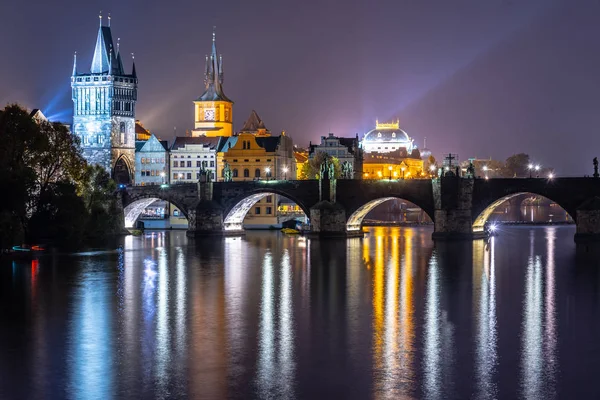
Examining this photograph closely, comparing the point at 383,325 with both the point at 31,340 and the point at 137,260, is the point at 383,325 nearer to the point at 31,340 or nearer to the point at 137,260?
the point at 31,340

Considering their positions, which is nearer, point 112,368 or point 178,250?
point 112,368

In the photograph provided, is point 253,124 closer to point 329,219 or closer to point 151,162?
point 151,162

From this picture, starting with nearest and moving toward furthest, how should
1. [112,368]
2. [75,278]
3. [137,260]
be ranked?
[112,368] → [75,278] → [137,260]

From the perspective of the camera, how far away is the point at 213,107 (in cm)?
15662

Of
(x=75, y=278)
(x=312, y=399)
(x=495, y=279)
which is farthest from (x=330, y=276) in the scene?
(x=312, y=399)

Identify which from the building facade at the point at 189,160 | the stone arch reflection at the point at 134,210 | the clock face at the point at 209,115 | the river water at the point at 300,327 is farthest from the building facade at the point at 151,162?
the river water at the point at 300,327

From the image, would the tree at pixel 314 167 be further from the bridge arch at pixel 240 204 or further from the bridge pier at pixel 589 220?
the bridge pier at pixel 589 220

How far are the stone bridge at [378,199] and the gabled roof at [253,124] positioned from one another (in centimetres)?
6694

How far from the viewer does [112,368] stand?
37094 mm

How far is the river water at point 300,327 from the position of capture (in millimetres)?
35094

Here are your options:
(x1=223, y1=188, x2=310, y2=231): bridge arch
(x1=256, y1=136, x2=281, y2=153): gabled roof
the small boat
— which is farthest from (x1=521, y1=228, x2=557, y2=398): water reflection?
(x1=256, y1=136, x2=281, y2=153): gabled roof

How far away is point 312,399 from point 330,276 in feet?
101

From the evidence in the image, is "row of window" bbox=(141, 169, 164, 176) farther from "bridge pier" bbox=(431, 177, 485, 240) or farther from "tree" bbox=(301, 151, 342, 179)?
"bridge pier" bbox=(431, 177, 485, 240)

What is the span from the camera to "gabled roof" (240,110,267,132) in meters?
174
